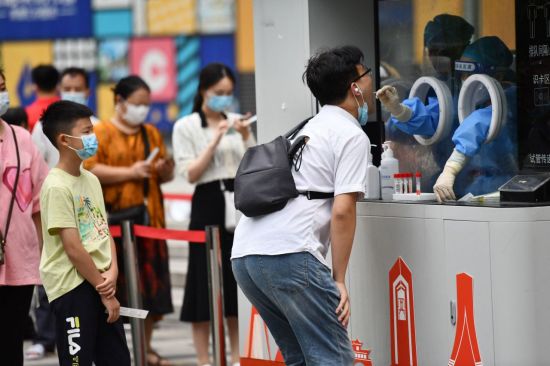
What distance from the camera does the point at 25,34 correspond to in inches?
802

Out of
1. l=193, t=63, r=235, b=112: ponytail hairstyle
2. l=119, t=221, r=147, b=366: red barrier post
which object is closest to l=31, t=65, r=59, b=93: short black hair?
l=193, t=63, r=235, b=112: ponytail hairstyle

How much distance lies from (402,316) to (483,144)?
3.01 ft

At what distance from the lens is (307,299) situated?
14.9ft

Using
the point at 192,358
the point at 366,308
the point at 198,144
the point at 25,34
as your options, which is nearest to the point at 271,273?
the point at 366,308

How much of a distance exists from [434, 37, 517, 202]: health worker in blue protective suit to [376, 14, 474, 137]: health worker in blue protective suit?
0.35 feet

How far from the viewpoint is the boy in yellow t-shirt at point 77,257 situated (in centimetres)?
524

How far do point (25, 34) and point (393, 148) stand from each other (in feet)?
50.5

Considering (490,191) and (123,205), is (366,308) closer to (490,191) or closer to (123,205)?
(490,191)

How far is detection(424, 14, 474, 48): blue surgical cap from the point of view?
5.68 m

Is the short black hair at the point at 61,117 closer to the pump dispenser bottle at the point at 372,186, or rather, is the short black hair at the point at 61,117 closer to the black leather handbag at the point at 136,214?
the pump dispenser bottle at the point at 372,186

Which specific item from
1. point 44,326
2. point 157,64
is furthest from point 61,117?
point 157,64

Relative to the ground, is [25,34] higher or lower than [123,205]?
higher

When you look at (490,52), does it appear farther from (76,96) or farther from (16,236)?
(76,96)

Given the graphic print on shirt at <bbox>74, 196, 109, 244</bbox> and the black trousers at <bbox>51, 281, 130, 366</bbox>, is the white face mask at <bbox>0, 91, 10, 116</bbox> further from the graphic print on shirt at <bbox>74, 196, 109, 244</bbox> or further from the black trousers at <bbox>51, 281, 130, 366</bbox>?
the black trousers at <bbox>51, 281, 130, 366</bbox>
